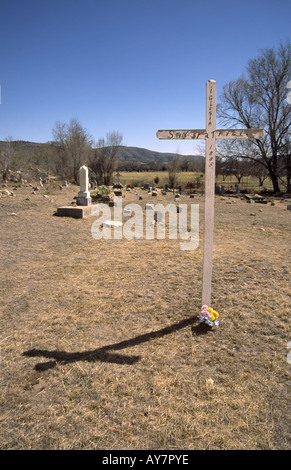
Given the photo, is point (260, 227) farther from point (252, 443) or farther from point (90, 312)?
point (252, 443)

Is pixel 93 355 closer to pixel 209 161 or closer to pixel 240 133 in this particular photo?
pixel 209 161

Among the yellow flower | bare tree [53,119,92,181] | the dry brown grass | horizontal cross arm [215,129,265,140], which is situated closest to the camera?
the dry brown grass

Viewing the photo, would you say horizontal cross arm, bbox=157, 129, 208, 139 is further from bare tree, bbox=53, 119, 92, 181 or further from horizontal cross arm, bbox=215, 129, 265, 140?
bare tree, bbox=53, 119, 92, 181

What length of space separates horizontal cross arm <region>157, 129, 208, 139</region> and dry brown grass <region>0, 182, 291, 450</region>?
78.9 inches

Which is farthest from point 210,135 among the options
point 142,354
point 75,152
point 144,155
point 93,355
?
point 144,155

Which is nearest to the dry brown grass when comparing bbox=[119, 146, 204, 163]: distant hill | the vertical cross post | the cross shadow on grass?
the cross shadow on grass

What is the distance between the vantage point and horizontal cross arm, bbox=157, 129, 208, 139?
9.08 ft

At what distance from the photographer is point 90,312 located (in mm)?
3373

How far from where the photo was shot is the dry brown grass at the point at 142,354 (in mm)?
1827

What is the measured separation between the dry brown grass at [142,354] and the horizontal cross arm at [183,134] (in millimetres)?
2004

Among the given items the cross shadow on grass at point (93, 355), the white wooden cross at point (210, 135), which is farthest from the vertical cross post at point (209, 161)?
the cross shadow on grass at point (93, 355)

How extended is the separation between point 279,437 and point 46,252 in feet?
16.4

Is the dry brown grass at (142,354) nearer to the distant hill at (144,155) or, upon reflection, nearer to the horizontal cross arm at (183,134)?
the horizontal cross arm at (183,134)
